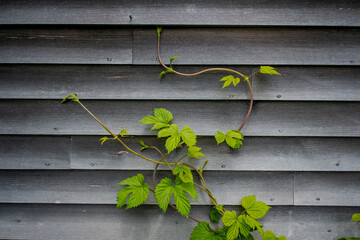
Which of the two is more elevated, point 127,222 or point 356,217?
point 356,217

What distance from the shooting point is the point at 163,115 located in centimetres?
101

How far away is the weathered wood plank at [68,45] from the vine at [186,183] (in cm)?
17

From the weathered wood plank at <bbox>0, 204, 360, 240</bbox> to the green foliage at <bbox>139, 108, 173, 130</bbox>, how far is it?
0.43m

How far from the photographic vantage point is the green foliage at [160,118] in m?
1.00

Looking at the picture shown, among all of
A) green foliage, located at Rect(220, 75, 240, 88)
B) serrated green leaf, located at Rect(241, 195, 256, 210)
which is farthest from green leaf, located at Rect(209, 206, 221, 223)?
green foliage, located at Rect(220, 75, 240, 88)

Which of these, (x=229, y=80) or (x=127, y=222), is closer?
(x=229, y=80)

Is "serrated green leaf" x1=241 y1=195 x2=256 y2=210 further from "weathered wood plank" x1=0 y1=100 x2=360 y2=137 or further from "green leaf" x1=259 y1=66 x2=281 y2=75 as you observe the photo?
"green leaf" x1=259 y1=66 x2=281 y2=75

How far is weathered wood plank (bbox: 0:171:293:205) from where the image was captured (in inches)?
42.6

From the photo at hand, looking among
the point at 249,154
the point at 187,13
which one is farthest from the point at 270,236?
the point at 187,13

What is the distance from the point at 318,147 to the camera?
41.9 inches

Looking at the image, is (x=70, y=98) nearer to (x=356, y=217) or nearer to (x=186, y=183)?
(x=186, y=183)

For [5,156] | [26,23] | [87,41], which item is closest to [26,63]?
[26,23]

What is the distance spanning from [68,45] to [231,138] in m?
0.85

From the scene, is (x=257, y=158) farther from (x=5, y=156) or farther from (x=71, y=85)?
(x=5, y=156)
